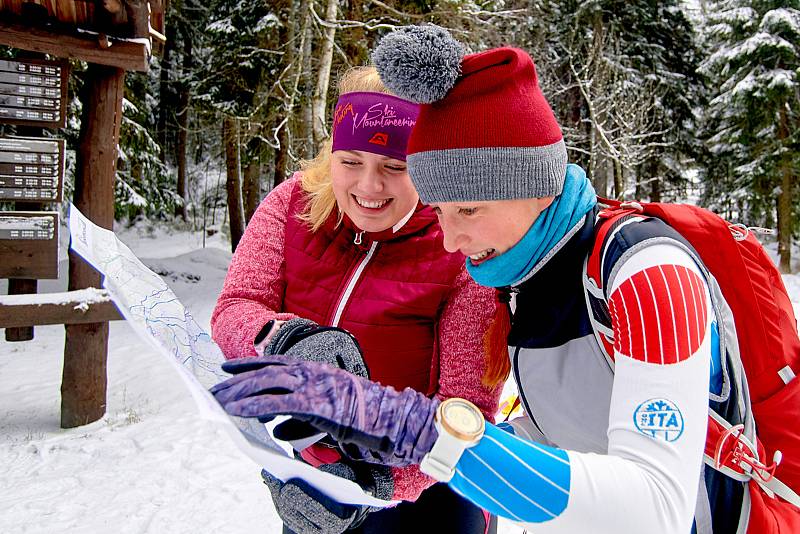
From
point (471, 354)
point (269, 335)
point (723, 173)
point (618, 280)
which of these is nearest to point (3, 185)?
point (269, 335)

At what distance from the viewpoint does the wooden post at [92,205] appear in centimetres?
546

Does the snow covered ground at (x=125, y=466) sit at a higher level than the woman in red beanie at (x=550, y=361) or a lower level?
lower

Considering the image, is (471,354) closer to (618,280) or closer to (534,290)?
(534,290)

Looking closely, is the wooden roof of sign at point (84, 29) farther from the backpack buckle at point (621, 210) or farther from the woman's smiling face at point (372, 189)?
the backpack buckle at point (621, 210)

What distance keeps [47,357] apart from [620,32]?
1786 centimetres

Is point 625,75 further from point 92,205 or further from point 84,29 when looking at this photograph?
point 92,205

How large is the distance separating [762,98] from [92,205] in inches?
752

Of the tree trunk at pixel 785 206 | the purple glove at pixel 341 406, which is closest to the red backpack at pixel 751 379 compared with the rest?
the purple glove at pixel 341 406

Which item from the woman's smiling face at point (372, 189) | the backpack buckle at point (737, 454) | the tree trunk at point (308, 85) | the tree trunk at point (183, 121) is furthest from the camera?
the tree trunk at point (183, 121)

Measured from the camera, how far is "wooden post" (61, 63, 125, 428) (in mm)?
5461

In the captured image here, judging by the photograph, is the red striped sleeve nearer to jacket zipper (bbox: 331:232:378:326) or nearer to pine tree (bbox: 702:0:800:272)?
jacket zipper (bbox: 331:232:378:326)

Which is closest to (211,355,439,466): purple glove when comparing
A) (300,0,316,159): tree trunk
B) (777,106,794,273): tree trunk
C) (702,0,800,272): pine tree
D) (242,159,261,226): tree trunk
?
(300,0,316,159): tree trunk

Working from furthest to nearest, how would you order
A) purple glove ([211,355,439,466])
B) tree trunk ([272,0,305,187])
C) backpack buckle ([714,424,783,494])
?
tree trunk ([272,0,305,187])
backpack buckle ([714,424,783,494])
purple glove ([211,355,439,466])

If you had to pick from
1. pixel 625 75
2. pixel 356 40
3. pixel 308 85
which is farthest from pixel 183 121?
pixel 625 75
